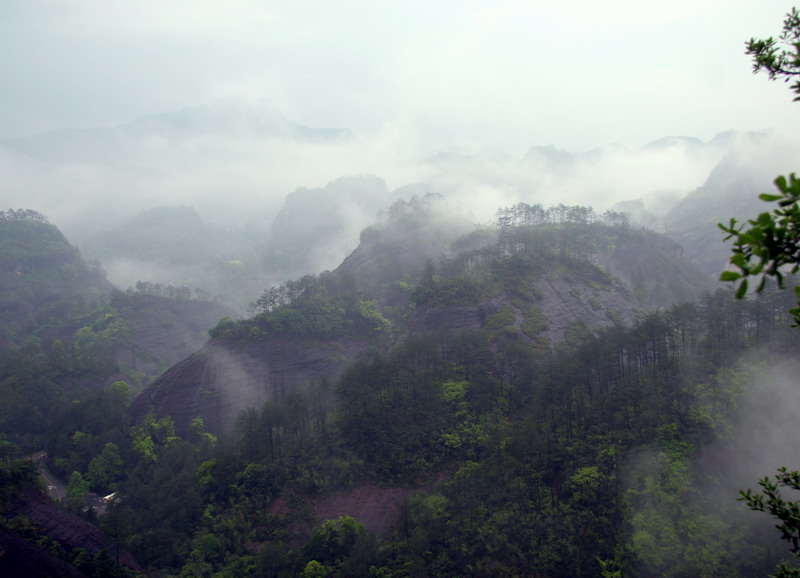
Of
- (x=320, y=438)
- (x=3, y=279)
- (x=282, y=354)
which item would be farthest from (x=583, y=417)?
(x=3, y=279)

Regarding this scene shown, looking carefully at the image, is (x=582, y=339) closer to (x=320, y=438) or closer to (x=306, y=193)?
(x=320, y=438)

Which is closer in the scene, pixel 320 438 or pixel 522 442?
pixel 522 442

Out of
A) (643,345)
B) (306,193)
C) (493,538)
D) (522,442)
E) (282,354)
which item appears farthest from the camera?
(306,193)

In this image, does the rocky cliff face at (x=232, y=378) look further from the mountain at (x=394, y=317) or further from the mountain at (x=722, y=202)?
the mountain at (x=722, y=202)

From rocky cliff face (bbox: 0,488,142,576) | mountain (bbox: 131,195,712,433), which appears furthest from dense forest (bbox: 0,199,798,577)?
mountain (bbox: 131,195,712,433)

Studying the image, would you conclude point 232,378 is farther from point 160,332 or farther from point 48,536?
point 160,332
